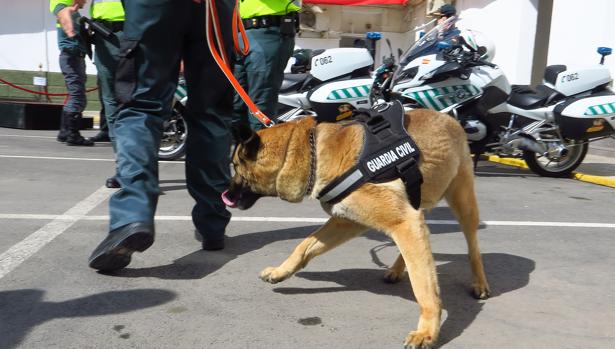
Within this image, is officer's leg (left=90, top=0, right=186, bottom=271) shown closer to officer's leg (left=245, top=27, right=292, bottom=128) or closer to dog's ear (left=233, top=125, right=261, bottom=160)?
dog's ear (left=233, top=125, right=261, bottom=160)

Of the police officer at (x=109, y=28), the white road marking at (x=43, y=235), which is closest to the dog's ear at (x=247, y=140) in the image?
the white road marking at (x=43, y=235)

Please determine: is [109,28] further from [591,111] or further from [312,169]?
[591,111]

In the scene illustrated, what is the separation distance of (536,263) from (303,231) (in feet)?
4.86

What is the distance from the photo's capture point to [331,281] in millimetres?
2807

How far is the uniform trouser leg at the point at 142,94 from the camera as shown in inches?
103

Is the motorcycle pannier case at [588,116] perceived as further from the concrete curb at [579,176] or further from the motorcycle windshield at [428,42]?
the motorcycle windshield at [428,42]

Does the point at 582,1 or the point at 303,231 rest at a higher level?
the point at 582,1

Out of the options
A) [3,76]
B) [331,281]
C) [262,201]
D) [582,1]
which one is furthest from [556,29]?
[3,76]

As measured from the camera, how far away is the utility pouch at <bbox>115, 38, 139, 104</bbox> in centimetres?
265

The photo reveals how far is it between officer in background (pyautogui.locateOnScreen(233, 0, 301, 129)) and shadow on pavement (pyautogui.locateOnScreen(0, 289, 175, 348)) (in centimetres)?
161

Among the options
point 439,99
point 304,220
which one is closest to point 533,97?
point 439,99

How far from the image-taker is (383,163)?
2326mm

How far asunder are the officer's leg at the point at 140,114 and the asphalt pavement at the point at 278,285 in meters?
0.26

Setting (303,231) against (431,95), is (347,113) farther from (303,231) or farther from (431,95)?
(303,231)
